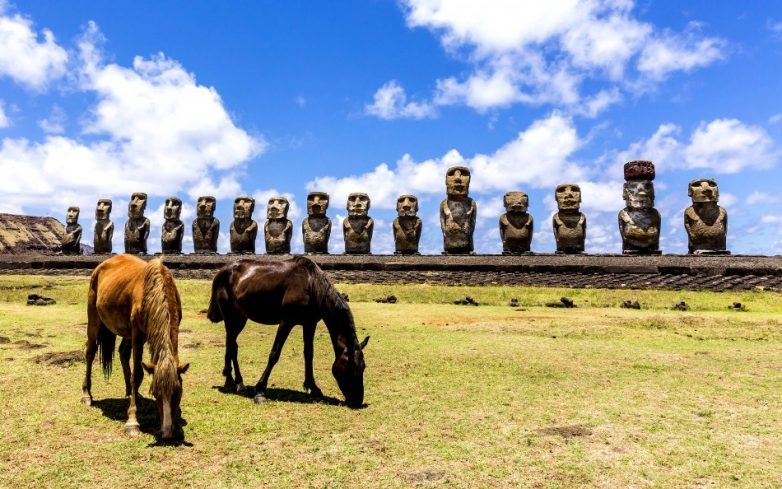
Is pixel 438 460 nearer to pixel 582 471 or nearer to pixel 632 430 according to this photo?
pixel 582 471

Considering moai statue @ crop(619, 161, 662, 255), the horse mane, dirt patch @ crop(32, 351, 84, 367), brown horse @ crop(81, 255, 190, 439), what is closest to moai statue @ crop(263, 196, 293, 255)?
moai statue @ crop(619, 161, 662, 255)

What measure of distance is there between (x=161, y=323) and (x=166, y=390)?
0.70 metres

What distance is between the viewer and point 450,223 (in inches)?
1206

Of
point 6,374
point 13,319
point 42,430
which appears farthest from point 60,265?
point 42,430

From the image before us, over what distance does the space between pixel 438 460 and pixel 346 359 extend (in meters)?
2.36

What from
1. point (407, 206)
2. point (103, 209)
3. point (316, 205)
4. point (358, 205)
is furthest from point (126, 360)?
point (103, 209)

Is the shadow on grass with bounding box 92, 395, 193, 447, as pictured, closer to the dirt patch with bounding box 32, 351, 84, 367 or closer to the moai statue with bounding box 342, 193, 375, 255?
the dirt patch with bounding box 32, 351, 84, 367

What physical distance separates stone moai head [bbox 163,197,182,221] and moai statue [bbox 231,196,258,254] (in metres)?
5.04

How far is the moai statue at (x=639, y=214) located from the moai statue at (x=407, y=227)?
10.3 meters

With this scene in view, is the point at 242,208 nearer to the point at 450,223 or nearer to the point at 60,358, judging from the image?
the point at 450,223

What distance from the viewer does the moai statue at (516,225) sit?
29266 mm

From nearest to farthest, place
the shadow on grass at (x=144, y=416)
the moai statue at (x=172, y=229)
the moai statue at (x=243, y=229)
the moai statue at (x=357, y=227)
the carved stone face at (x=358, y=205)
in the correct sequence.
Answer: the shadow on grass at (x=144, y=416), the moai statue at (x=357, y=227), the carved stone face at (x=358, y=205), the moai statue at (x=243, y=229), the moai statue at (x=172, y=229)

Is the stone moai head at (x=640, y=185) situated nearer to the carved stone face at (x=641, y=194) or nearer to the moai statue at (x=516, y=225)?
the carved stone face at (x=641, y=194)

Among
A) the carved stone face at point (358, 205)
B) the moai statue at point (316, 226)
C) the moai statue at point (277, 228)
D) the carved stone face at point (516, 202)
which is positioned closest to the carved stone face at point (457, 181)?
the carved stone face at point (516, 202)
